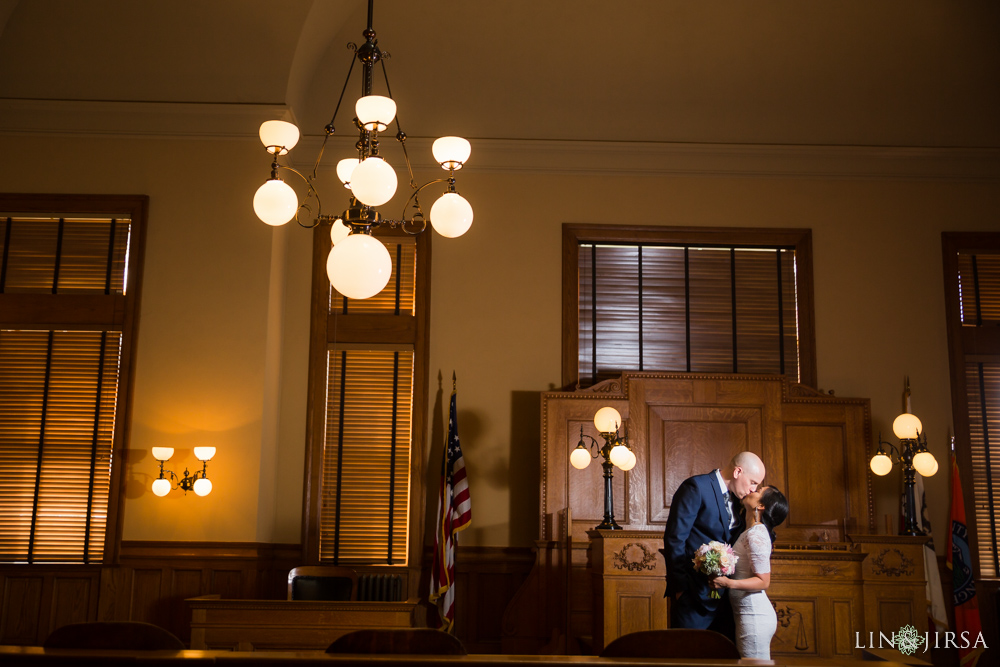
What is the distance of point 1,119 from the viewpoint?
27.4ft

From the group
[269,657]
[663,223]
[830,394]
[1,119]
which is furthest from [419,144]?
[269,657]

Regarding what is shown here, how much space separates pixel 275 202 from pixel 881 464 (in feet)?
19.6

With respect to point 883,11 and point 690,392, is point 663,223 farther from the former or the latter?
point 883,11

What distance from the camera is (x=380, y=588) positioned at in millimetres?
7270

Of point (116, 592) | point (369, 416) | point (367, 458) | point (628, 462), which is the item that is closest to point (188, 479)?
point (116, 592)

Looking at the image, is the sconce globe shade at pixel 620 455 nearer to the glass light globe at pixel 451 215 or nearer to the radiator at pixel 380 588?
the radiator at pixel 380 588

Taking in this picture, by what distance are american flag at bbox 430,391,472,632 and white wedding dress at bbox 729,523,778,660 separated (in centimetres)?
372

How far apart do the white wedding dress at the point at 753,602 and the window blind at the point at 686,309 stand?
14.3 ft

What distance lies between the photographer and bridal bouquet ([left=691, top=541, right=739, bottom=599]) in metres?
4.34

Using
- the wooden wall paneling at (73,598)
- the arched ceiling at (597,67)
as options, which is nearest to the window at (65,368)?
the wooden wall paneling at (73,598)

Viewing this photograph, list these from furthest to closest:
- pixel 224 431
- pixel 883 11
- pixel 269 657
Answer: pixel 883 11
pixel 224 431
pixel 269 657

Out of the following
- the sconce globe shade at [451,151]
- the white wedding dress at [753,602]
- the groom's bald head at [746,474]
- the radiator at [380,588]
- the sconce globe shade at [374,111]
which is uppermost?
the sconce globe shade at [374,111]

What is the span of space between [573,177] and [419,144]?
63.5 inches

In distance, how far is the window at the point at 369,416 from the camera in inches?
328
